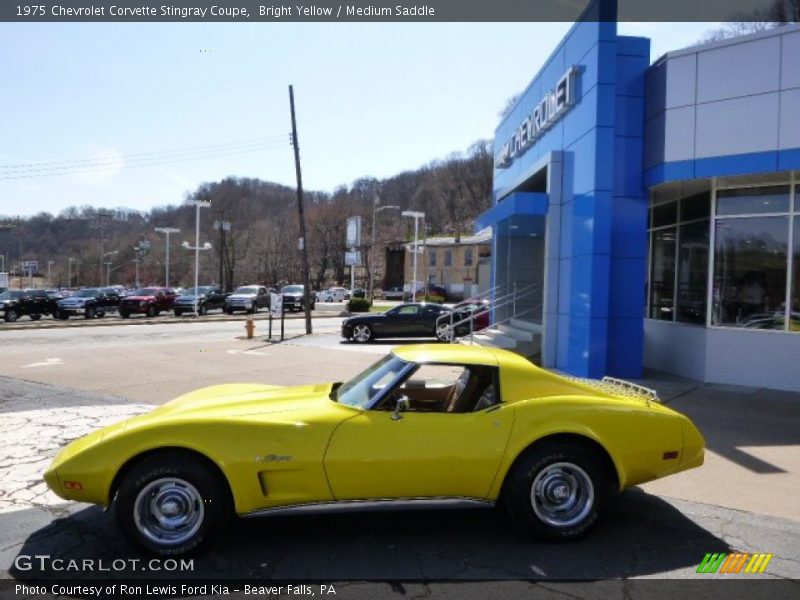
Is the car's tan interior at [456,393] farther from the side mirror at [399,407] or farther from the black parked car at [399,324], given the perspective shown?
the black parked car at [399,324]

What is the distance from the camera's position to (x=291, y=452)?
13.0 ft

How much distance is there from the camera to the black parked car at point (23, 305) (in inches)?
1172

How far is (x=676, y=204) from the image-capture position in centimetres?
1280

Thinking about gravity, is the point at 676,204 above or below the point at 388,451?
above

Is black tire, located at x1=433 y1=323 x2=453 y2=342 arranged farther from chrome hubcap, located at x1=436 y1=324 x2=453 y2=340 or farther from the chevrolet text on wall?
the chevrolet text on wall

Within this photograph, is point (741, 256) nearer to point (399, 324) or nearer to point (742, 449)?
point (742, 449)

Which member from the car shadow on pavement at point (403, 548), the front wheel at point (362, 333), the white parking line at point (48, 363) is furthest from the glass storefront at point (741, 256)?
the white parking line at point (48, 363)

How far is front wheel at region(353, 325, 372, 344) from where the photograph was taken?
2002 centimetres

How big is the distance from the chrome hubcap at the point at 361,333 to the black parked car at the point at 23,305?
19.6 meters

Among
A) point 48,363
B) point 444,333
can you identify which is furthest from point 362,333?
point 48,363

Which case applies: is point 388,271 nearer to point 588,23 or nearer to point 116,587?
point 588,23

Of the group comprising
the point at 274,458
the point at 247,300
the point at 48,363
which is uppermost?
the point at 274,458

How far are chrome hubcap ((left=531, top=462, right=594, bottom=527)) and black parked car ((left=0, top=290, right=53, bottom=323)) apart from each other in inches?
1262

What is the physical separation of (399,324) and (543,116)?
8.82m
